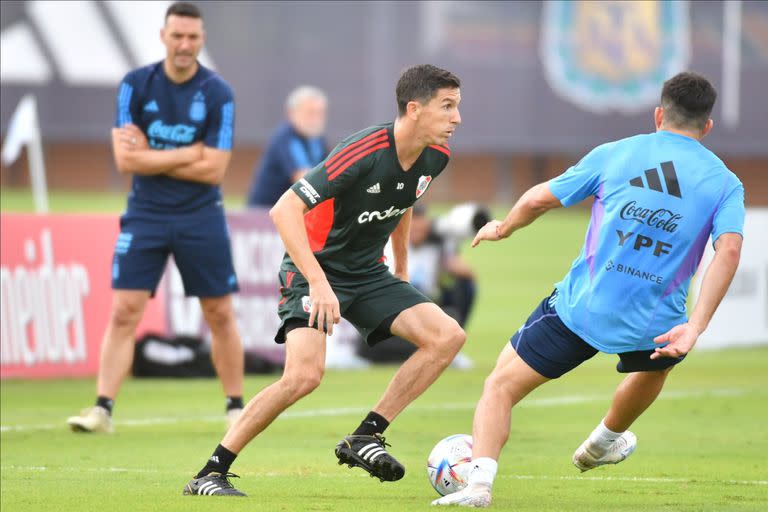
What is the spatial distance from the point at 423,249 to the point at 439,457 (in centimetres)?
814

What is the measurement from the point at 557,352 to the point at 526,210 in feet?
2.28

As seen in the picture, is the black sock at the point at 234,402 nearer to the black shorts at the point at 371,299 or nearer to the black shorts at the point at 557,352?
the black shorts at the point at 371,299

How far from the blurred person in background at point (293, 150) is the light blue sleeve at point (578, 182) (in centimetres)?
756

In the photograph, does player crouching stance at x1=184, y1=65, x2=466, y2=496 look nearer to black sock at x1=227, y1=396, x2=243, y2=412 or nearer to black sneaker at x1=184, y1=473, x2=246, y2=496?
black sneaker at x1=184, y1=473, x2=246, y2=496

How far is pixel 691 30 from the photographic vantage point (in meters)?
30.5

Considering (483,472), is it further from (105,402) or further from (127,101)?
(127,101)

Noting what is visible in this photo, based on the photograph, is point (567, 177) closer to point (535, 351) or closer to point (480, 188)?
point (535, 351)

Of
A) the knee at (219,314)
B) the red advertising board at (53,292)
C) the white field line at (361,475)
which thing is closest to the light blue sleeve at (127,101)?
the knee at (219,314)

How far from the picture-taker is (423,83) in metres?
7.29

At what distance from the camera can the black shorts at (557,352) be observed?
7047 mm

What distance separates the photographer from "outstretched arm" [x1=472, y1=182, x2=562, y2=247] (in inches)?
273

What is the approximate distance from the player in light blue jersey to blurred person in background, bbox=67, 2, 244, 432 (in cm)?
337

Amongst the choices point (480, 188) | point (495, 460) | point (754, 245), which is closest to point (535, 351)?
point (495, 460)

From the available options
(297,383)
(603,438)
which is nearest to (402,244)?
(297,383)
